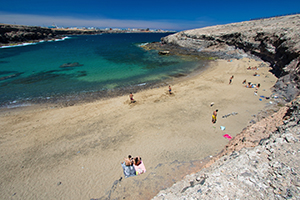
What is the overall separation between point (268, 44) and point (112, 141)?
33181mm

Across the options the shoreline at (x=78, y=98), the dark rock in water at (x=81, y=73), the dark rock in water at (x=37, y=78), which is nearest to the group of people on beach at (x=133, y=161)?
the shoreline at (x=78, y=98)

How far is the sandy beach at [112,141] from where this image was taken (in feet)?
24.2

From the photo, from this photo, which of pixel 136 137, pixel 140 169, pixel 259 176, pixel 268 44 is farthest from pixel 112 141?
pixel 268 44

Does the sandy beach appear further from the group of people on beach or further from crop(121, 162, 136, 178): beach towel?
the group of people on beach

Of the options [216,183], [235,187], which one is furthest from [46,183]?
[235,187]

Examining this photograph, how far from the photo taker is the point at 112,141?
10.1 metres

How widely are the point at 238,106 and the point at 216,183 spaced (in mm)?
11436

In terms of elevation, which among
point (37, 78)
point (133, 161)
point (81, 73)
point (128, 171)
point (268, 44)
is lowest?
point (128, 171)

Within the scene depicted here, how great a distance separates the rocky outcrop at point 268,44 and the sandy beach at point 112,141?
2690mm

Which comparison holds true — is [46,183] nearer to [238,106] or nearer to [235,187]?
[235,187]

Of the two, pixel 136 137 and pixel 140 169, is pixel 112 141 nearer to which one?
pixel 136 137

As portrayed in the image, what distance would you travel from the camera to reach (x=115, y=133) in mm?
10875

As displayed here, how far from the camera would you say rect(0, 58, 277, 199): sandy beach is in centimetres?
738

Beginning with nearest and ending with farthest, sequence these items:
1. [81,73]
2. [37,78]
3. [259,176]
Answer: [259,176]
[37,78]
[81,73]
